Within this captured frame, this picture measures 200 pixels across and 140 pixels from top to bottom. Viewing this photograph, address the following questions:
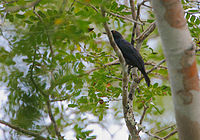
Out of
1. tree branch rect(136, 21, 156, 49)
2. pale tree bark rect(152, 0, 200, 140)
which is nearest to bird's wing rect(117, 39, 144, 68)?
tree branch rect(136, 21, 156, 49)

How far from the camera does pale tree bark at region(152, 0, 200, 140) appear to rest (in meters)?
1.46

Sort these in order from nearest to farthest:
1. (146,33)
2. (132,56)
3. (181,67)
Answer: (181,67), (146,33), (132,56)

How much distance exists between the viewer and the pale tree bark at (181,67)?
146 cm

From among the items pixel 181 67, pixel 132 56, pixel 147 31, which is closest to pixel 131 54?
pixel 132 56

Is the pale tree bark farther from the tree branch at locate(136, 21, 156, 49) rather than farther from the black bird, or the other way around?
the black bird

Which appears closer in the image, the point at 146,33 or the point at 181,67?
the point at 181,67

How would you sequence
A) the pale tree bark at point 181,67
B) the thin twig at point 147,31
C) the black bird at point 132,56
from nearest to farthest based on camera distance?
the pale tree bark at point 181,67 → the thin twig at point 147,31 → the black bird at point 132,56

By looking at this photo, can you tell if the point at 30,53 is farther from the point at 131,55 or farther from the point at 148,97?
the point at 131,55

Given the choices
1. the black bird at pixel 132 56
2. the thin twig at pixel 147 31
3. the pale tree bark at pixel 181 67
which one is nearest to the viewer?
→ the pale tree bark at pixel 181 67

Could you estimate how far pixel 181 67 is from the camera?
57.3 inches

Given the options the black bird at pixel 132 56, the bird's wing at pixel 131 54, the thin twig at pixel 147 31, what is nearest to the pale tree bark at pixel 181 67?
the thin twig at pixel 147 31

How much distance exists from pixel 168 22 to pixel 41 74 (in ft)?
3.75

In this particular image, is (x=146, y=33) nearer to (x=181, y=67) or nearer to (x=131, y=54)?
(x=131, y=54)

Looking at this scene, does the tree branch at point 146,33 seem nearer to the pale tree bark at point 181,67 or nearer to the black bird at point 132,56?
the black bird at point 132,56
